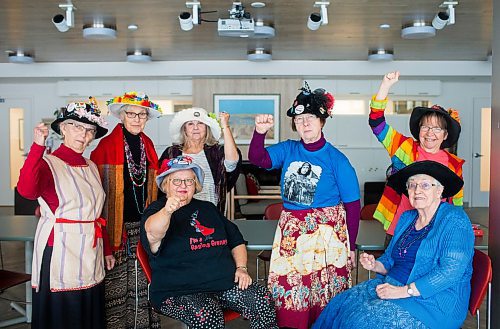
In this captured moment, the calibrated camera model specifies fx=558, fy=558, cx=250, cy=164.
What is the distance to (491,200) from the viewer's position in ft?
9.00

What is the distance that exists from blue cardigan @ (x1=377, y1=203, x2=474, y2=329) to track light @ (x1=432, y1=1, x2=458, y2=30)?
13.3ft

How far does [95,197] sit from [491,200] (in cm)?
203

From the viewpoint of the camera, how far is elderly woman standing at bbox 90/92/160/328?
3.32 m

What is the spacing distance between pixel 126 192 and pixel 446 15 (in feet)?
14.5

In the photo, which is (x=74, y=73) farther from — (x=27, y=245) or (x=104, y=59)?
(x=27, y=245)

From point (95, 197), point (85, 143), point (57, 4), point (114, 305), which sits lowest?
point (114, 305)

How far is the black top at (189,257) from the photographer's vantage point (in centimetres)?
284

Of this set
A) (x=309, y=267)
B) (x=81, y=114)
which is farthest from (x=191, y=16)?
(x=309, y=267)

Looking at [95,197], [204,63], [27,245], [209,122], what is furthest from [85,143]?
[204,63]

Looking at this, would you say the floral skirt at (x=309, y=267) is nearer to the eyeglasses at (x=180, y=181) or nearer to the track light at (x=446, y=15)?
the eyeglasses at (x=180, y=181)

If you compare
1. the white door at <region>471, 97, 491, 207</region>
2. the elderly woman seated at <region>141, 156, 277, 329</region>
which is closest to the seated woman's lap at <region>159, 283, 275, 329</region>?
the elderly woman seated at <region>141, 156, 277, 329</region>

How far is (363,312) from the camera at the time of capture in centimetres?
254

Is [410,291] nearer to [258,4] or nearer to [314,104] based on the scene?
[314,104]

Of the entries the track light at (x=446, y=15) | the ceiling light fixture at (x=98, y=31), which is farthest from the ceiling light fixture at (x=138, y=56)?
the track light at (x=446, y=15)
